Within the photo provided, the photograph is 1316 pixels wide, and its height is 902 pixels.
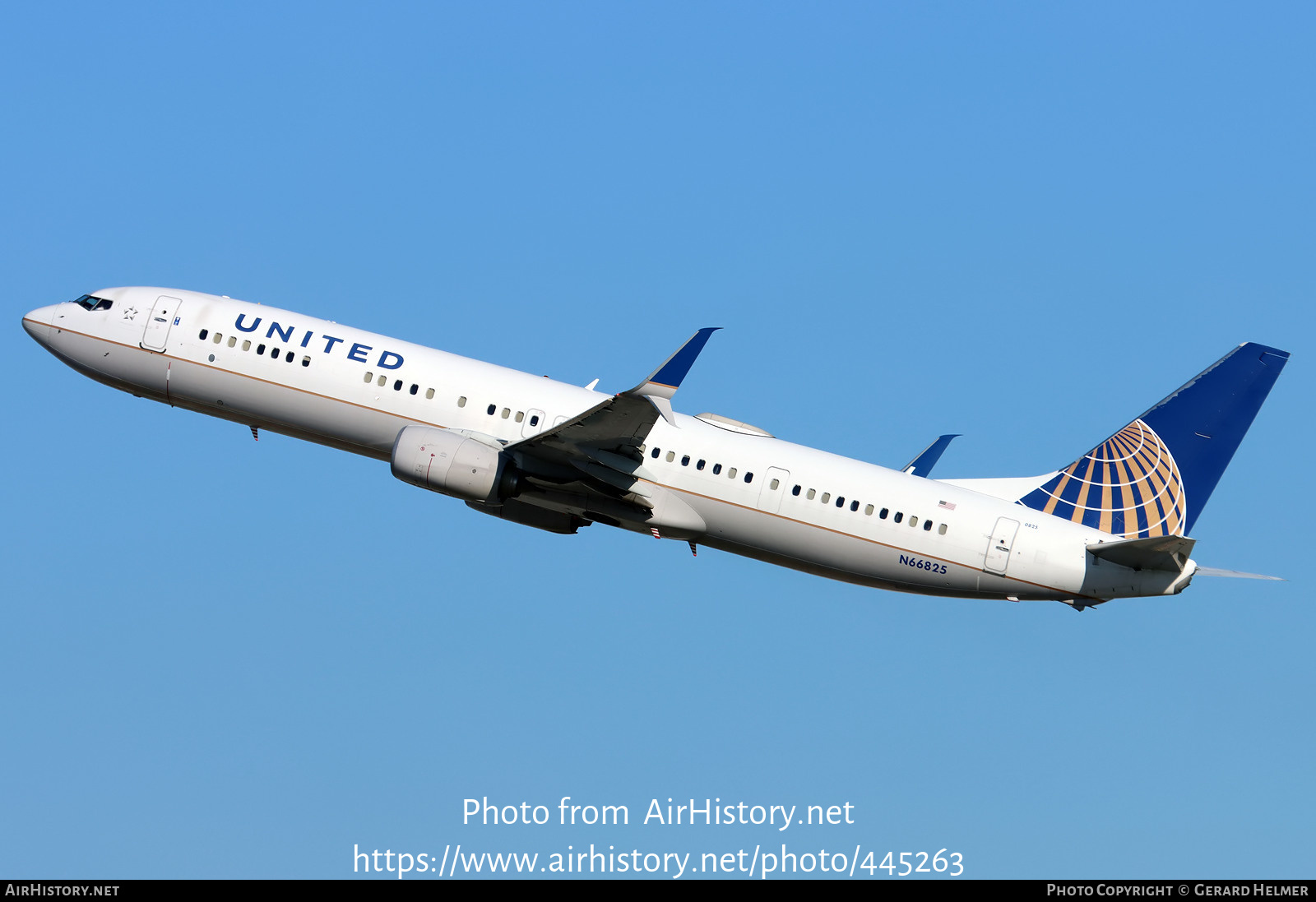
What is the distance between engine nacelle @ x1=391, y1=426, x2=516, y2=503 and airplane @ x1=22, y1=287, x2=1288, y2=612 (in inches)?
1.8

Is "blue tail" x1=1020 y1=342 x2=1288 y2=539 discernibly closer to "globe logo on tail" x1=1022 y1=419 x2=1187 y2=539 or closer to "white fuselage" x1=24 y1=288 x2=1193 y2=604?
"globe logo on tail" x1=1022 y1=419 x2=1187 y2=539

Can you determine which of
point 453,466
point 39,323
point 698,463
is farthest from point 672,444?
point 39,323

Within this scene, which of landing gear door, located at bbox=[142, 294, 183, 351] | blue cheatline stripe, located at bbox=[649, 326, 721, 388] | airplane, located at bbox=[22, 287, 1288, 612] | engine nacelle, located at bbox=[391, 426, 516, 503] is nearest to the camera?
blue cheatline stripe, located at bbox=[649, 326, 721, 388]

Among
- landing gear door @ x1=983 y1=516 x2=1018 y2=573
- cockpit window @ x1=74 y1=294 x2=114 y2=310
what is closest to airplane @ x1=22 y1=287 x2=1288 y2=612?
landing gear door @ x1=983 y1=516 x2=1018 y2=573

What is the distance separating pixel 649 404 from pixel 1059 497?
12.9 m

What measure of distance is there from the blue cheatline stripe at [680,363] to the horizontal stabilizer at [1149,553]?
41.3 feet

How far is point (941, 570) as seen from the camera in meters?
42.4

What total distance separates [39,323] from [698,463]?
21.0m

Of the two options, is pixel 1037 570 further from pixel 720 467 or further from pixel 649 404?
pixel 649 404

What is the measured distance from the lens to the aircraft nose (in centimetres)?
4719

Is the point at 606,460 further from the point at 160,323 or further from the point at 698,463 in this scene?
the point at 160,323

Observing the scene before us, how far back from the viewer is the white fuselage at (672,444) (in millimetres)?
42344
